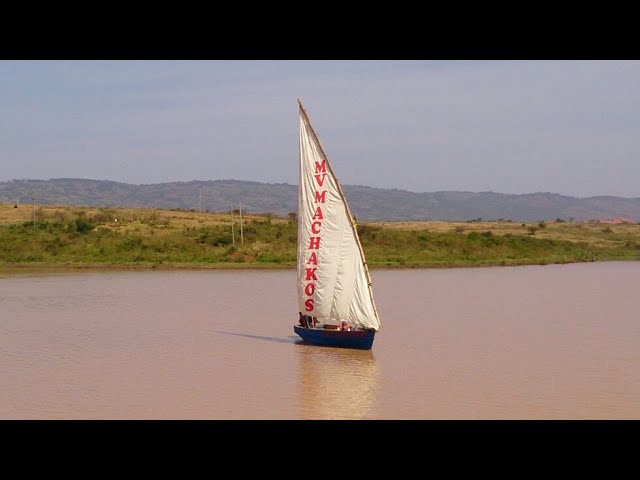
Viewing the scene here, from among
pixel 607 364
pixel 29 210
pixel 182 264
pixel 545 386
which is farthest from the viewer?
pixel 29 210

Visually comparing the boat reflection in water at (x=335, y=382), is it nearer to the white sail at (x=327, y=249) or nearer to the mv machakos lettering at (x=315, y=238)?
the white sail at (x=327, y=249)

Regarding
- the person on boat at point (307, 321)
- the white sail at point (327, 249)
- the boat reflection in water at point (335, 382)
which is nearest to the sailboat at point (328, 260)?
the white sail at point (327, 249)

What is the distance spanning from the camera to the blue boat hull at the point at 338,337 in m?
18.6

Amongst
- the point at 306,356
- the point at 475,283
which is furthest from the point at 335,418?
the point at 475,283

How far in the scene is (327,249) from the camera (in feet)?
62.8

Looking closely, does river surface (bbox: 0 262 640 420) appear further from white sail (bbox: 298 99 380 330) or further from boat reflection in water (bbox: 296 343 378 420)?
white sail (bbox: 298 99 380 330)

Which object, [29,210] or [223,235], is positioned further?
[29,210]

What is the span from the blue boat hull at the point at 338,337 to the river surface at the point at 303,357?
0.64 feet

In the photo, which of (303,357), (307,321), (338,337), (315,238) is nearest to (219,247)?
(307,321)

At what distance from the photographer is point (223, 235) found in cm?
5156

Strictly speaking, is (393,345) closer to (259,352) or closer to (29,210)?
(259,352)

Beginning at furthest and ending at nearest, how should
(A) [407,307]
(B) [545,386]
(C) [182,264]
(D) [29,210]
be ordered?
(D) [29,210] < (C) [182,264] < (A) [407,307] < (B) [545,386]
